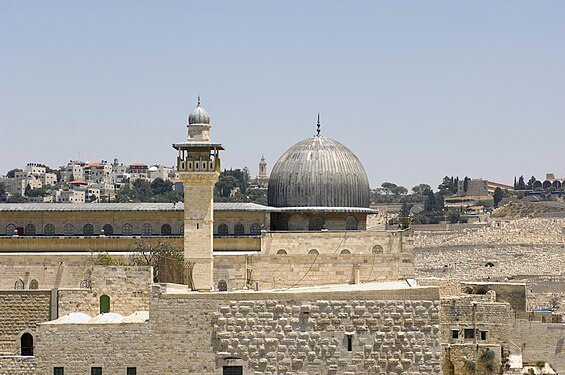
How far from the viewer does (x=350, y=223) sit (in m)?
39.5

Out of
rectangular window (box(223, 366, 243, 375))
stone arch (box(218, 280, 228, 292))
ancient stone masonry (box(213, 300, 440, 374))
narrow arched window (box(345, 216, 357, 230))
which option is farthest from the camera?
narrow arched window (box(345, 216, 357, 230))

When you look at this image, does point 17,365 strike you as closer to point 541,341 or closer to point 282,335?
point 282,335

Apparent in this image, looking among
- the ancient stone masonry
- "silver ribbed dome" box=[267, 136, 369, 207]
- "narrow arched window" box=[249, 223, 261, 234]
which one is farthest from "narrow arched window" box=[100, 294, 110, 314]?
"silver ribbed dome" box=[267, 136, 369, 207]

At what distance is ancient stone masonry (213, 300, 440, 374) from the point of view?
2856 centimetres

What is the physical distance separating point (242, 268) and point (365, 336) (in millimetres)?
8212

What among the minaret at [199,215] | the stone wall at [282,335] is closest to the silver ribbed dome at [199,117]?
the minaret at [199,215]

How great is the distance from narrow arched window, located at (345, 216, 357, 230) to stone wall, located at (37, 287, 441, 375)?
1064 cm

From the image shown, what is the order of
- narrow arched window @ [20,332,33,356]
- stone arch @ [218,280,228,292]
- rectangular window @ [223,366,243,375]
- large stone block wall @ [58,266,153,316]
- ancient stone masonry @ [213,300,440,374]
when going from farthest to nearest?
1. stone arch @ [218,280,228,292]
2. large stone block wall @ [58,266,153,316]
3. narrow arched window @ [20,332,33,356]
4. rectangular window @ [223,366,243,375]
5. ancient stone masonry @ [213,300,440,374]

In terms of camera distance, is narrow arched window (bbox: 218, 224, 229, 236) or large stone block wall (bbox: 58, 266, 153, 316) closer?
large stone block wall (bbox: 58, 266, 153, 316)

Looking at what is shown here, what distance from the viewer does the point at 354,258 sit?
36.5 m

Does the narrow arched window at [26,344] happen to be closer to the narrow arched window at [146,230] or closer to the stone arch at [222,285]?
the stone arch at [222,285]

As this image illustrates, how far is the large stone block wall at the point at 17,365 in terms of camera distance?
29375mm

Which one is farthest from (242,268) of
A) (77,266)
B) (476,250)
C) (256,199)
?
(256,199)

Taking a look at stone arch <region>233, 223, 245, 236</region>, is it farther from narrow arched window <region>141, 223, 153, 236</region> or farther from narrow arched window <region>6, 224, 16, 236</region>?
narrow arched window <region>6, 224, 16, 236</region>
